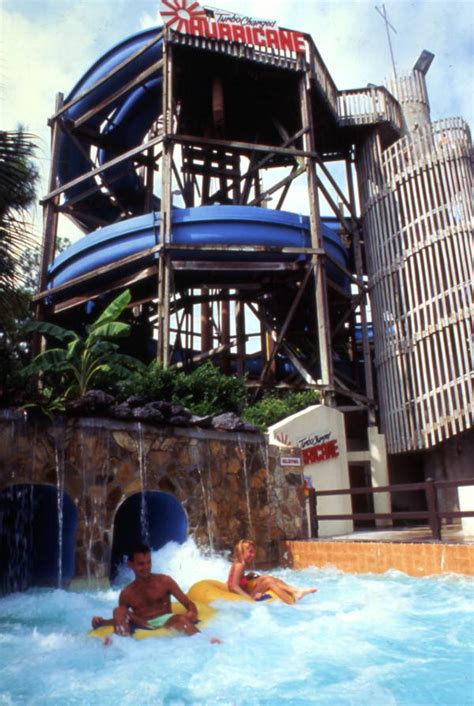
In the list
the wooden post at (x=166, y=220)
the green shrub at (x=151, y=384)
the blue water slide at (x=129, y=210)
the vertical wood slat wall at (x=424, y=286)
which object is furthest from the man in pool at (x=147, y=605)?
the vertical wood slat wall at (x=424, y=286)

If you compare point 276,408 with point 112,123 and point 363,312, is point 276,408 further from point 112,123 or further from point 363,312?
point 112,123

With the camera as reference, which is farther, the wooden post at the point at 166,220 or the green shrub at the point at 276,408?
the wooden post at the point at 166,220

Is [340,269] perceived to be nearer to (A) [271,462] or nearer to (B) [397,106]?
(B) [397,106]

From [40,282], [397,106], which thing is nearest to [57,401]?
[40,282]

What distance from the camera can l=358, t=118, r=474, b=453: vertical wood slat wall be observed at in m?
14.1

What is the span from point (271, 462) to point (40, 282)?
30.6 ft

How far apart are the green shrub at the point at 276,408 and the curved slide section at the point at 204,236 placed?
10.7 ft

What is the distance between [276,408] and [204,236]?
166 inches

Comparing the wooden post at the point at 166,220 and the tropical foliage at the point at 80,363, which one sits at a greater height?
the wooden post at the point at 166,220

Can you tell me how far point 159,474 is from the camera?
873cm

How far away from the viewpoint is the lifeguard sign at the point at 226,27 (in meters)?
→ 15.2

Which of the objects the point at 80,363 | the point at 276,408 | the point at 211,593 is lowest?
the point at 211,593

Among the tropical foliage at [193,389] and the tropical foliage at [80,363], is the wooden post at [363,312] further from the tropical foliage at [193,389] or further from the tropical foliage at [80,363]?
the tropical foliage at [80,363]

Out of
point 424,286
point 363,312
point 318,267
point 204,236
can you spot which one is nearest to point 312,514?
point 318,267
